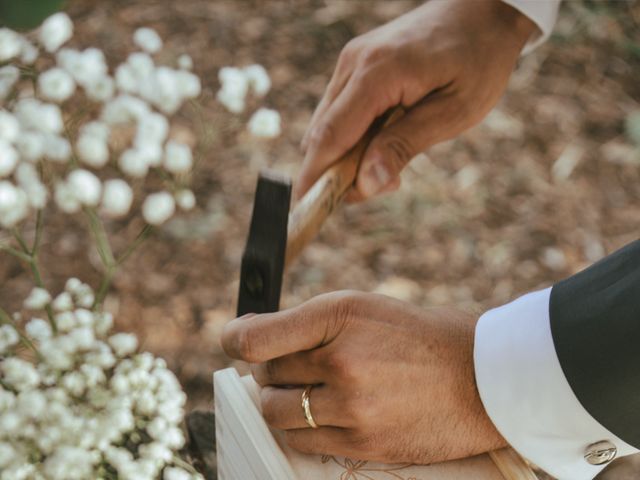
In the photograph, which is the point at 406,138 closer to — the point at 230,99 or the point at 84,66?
the point at 230,99

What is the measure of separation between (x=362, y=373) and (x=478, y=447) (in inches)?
6.8

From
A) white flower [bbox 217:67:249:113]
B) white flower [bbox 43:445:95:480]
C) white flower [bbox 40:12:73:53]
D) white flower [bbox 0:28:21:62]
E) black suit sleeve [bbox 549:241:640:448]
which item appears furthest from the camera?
white flower [bbox 217:67:249:113]

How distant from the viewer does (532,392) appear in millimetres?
852

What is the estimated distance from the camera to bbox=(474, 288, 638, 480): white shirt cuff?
837 mm

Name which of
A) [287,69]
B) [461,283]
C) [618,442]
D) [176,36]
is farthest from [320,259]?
[618,442]

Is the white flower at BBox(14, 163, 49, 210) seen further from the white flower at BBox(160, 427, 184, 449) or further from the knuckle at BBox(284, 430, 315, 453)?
the knuckle at BBox(284, 430, 315, 453)

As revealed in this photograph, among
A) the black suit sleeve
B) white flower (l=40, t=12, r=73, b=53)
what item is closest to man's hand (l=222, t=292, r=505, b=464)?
the black suit sleeve

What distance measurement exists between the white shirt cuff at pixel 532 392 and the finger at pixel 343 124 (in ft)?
1.54

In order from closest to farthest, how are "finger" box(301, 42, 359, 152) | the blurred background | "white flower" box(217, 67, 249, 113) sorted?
"white flower" box(217, 67, 249, 113) → "finger" box(301, 42, 359, 152) → the blurred background

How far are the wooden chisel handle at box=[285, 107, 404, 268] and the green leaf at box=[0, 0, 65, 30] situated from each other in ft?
1.92

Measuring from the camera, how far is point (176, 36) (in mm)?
2381

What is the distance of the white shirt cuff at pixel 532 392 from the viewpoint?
84cm

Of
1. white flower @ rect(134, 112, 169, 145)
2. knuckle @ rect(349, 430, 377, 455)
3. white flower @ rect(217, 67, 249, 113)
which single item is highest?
white flower @ rect(134, 112, 169, 145)

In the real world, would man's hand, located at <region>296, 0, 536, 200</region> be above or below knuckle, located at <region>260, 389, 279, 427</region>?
above
